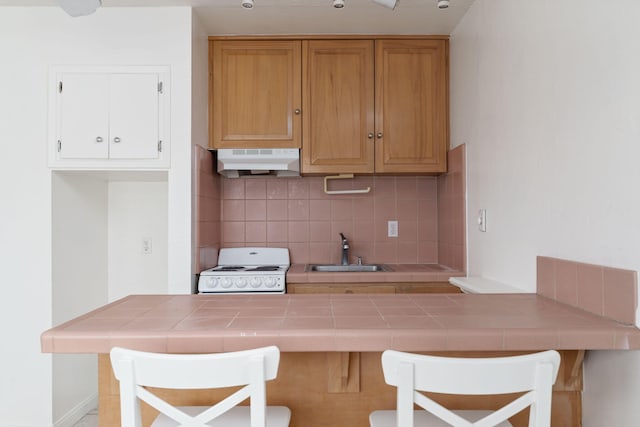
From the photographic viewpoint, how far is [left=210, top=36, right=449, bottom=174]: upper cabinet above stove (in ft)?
9.37

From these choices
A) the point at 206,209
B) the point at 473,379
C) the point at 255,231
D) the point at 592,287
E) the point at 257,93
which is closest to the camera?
the point at 473,379

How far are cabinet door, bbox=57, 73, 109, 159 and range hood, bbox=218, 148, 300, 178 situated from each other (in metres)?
0.73

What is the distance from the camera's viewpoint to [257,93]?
2.86 meters

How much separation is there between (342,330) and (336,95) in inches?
82.9

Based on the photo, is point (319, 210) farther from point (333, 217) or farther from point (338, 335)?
point (338, 335)

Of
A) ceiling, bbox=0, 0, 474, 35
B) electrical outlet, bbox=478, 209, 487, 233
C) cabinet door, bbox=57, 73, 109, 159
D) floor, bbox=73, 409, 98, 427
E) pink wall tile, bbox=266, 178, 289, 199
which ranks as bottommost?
floor, bbox=73, 409, 98, 427

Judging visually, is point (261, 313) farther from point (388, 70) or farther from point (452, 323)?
point (388, 70)

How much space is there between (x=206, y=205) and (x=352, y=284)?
1.11 m

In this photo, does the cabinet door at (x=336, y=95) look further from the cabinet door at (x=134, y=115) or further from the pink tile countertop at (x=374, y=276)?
the cabinet door at (x=134, y=115)

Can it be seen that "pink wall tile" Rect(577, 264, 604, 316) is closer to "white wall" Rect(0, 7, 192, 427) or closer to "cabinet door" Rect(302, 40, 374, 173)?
"cabinet door" Rect(302, 40, 374, 173)

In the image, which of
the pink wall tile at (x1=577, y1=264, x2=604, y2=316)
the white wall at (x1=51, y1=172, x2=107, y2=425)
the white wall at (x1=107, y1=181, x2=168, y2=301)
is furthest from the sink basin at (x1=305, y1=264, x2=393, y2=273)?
the pink wall tile at (x1=577, y1=264, x2=604, y2=316)

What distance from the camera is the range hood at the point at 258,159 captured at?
2.78m

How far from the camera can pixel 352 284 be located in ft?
8.55

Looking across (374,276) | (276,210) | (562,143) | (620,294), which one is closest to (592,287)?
(620,294)
